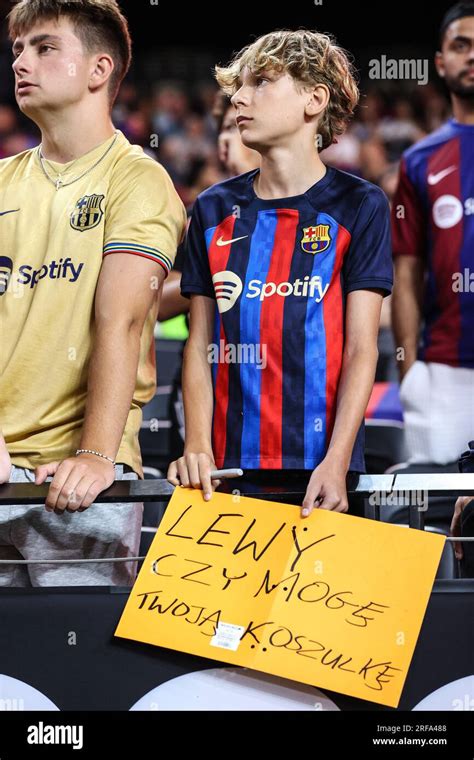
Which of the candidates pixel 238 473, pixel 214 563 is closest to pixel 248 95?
pixel 238 473

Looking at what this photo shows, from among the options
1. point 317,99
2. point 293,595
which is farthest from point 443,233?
point 293,595

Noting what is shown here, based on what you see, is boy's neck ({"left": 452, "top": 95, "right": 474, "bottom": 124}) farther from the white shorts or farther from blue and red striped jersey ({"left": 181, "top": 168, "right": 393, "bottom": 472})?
blue and red striped jersey ({"left": 181, "top": 168, "right": 393, "bottom": 472})

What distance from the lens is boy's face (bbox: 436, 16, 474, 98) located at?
2980mm

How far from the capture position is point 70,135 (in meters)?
1.97

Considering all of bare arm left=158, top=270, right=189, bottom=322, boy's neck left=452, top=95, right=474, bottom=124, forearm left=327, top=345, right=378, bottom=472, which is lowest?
forearm left=327, top=345, right=378, bottom=472

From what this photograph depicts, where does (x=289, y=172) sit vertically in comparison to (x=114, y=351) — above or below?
above

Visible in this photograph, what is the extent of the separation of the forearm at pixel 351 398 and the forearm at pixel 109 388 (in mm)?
345

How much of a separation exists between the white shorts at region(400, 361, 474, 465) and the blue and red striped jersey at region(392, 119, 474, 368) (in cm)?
4

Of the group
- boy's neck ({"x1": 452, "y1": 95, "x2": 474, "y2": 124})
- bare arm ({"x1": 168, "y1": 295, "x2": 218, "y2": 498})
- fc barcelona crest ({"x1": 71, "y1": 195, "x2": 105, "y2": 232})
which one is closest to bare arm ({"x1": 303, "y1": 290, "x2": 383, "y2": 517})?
bare arm ({"x1": 168, "y1": 295, "x2": 218, "y2": 498})

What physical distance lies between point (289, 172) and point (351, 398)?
0.45 meters

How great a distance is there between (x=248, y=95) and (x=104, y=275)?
42 cm

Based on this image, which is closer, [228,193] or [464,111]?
[228,193]

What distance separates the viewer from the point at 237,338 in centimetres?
185

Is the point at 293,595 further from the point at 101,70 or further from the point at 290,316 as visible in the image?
the point at 101,70
